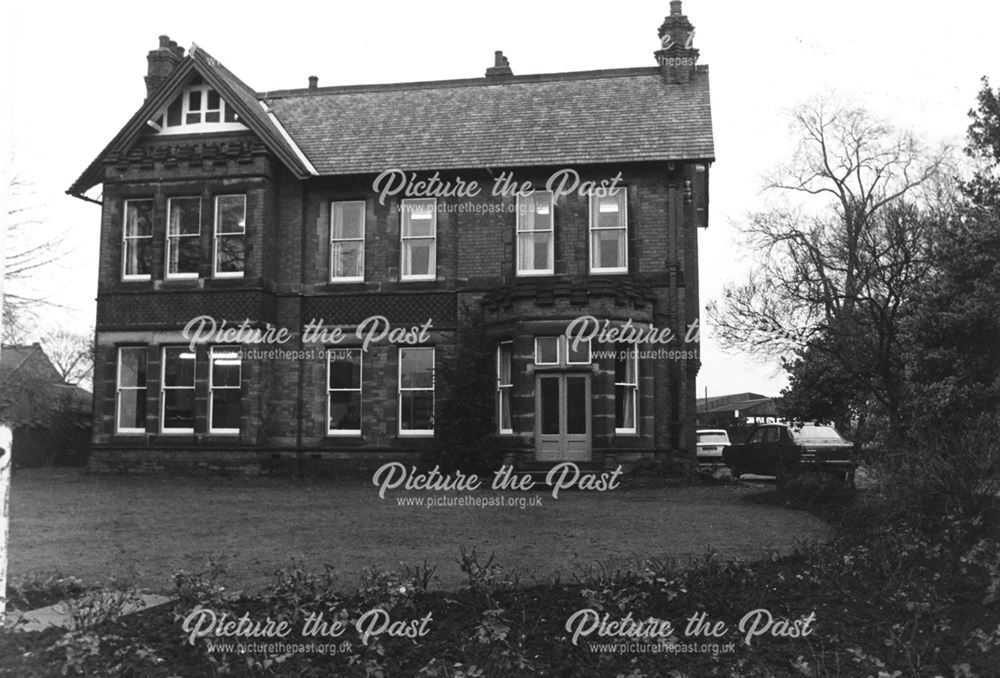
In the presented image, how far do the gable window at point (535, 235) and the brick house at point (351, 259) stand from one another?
39mm

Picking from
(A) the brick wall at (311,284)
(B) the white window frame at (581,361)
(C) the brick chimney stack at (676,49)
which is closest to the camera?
(B) the white window frame at (581,361)

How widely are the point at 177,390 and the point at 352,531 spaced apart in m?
12.6

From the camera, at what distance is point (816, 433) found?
23344 mm

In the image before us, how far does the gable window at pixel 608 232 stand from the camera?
2266 centimetres

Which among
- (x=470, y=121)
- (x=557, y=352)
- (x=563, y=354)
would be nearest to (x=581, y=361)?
(x=563, y=354)

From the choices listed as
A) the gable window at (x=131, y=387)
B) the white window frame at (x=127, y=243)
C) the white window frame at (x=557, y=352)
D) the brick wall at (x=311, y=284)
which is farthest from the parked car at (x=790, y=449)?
the white window frame at (x=127, y=243)

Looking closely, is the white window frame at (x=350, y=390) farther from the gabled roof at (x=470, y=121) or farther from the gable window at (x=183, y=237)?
the gabled roof at (x=470, y=121)

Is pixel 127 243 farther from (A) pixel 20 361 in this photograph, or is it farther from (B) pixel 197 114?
(A) pixel 20 361

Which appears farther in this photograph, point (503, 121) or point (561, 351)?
point (503, 121)

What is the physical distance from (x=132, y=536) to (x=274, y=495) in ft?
20.3

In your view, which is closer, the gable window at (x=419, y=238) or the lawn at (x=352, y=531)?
the lawn at (x=352, y=531)

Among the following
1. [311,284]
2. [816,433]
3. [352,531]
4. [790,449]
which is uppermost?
[311,284]

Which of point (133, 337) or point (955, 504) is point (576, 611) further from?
point (133, 337)

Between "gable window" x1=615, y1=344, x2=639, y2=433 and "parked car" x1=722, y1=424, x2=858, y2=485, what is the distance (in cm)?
334
